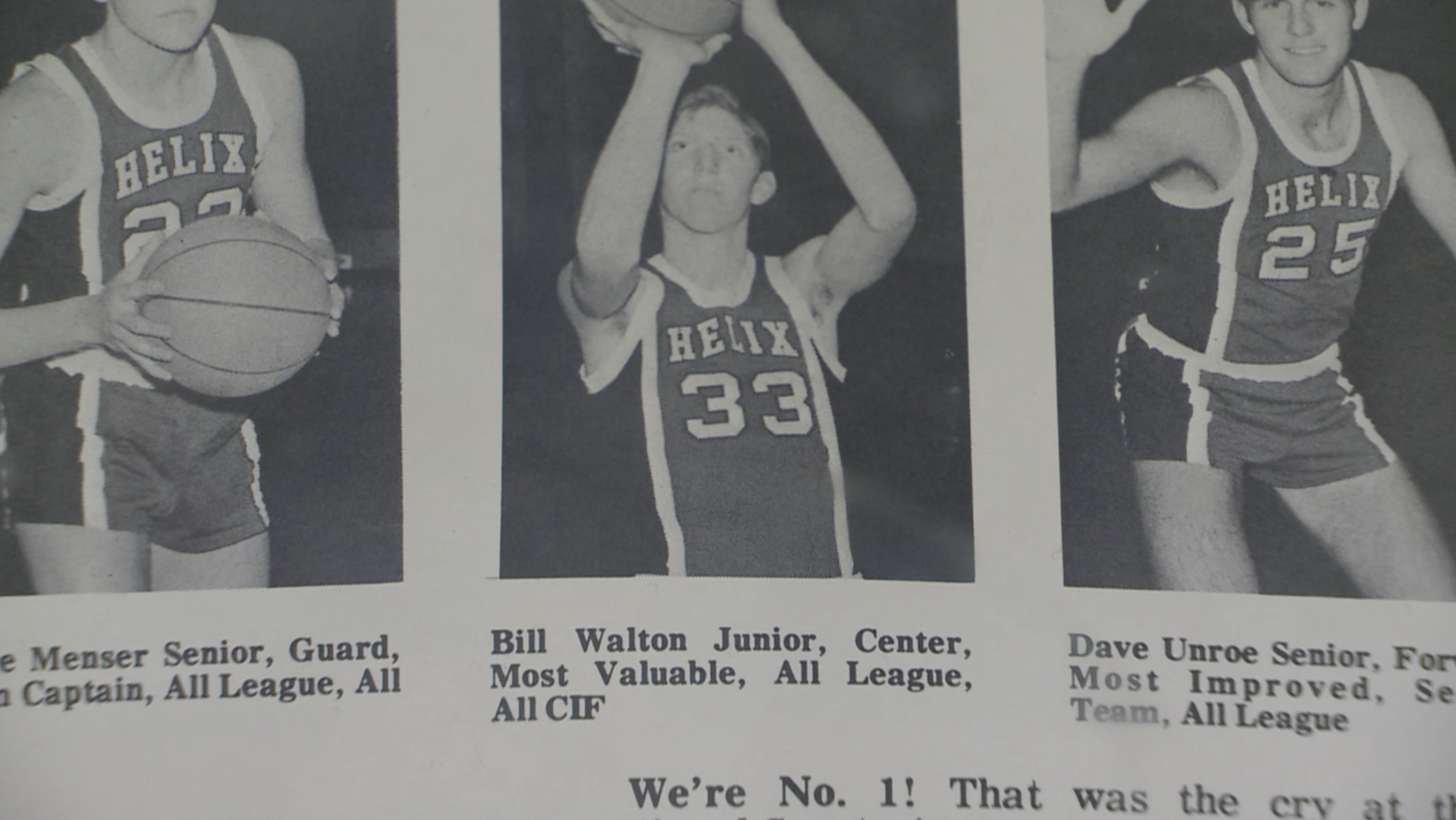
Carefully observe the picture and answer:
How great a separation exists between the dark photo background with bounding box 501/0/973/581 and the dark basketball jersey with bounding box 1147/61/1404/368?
10.0 inches

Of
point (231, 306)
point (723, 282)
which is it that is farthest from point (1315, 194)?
point (231, 306)

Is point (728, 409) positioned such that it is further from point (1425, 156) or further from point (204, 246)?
point (1425, 156)

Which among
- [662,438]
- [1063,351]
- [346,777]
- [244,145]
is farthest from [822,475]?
Answer: [244,145]

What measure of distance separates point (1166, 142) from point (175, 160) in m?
1.09

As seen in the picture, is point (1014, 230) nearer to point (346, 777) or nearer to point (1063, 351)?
point (1063, 351)

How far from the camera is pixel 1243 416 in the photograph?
147cm

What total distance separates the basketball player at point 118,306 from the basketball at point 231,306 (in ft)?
0.06

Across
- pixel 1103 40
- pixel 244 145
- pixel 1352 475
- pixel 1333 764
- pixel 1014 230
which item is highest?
pixel 1103 40

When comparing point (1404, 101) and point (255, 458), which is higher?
point (1404, 101)

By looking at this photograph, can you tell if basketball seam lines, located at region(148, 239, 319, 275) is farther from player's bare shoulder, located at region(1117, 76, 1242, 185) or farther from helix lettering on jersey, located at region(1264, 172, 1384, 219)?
helix lettering on jersey, located at region(1264, 172, 1384, 219)

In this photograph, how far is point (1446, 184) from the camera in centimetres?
151

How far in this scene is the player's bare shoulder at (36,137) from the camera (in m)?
1.41

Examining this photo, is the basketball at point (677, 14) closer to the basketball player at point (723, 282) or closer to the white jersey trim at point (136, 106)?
the basketball player at point (723, 282)

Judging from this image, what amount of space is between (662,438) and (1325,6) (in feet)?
2.99
